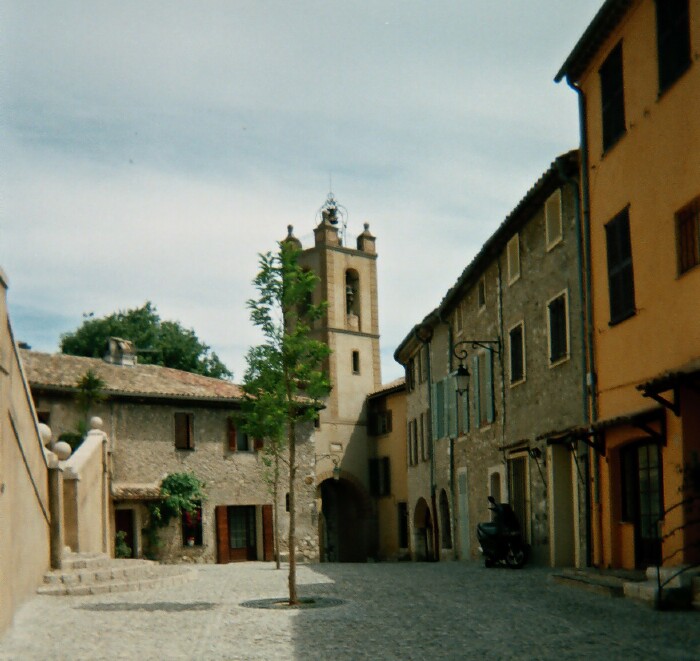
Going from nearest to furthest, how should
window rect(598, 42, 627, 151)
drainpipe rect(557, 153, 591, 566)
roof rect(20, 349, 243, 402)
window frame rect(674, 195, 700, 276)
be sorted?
window frame rect(674, 195, 700, 276) < window rect(598, 42, 627, 151) < drainpipe rect(557, 153, 591, 566) < roof rect(20, 349, 243, 402)

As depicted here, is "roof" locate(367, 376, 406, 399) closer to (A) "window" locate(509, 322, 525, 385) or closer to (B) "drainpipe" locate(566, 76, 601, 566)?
(A) "window" locate(509, 322, 525, 385)

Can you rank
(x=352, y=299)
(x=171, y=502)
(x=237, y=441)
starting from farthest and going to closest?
1. (x=352, y=299)
2. (x=237, y=441)
3. (x=171, y=502)

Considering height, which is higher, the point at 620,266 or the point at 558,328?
the point at 620,266

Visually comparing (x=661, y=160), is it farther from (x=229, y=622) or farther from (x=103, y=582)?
(x=103, y=582)

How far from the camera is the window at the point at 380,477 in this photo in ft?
144

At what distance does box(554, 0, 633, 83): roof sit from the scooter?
300 inches

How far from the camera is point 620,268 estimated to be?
13.4m

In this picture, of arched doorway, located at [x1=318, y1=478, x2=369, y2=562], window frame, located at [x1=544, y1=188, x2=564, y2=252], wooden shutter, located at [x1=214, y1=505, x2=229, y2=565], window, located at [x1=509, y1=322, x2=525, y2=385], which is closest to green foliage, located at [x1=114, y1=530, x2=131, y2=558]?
wooden shutter, located at [x1=214, y1=505, x2=229, y2=565]

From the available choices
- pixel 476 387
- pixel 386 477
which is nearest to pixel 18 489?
pixel 476 387

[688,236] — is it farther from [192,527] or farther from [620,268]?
[192,527]

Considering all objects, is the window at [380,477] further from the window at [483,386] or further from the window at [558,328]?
the window at [558,328]

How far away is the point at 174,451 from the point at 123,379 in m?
2.91

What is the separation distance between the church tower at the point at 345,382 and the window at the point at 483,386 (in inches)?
773

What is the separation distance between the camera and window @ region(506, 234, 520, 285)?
760 inches
